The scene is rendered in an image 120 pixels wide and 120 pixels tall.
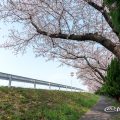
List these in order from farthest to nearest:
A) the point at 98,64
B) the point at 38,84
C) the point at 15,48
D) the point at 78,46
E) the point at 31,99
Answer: the point at 98,64 < the point at 78,46 < the point at 38,84 < the point at 15,48 < the point at 31,99

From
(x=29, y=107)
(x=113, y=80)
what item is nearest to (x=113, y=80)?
(x=113, y=80)

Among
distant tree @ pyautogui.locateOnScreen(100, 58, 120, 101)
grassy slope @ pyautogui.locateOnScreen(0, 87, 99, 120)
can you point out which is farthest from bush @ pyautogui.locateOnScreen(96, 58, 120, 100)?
grassy slope @ pyautogui.locateOnScreen(0, 87, 99, 120)

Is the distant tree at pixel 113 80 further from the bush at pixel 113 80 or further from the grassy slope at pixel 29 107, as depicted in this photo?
the grassy slope at pixel 29 107

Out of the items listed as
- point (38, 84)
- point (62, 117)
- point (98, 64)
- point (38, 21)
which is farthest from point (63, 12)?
point (98, 64)

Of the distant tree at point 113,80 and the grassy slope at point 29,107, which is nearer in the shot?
the grassy slope at point 29,107

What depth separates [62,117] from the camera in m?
15.6

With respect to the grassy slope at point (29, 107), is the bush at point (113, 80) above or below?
above

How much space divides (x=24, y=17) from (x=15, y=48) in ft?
6.98

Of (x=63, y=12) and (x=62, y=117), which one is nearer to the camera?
(x=62, y=117)

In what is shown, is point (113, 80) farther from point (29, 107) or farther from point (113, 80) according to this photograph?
point (29, 107)

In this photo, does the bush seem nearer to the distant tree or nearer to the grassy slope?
the distant tree

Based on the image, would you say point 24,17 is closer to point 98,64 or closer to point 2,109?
point 2,109

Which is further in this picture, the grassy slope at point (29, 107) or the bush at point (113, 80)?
the bush at point (113, 80)

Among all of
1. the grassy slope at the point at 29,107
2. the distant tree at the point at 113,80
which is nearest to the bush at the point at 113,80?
the distant tree at the point at 113,80
